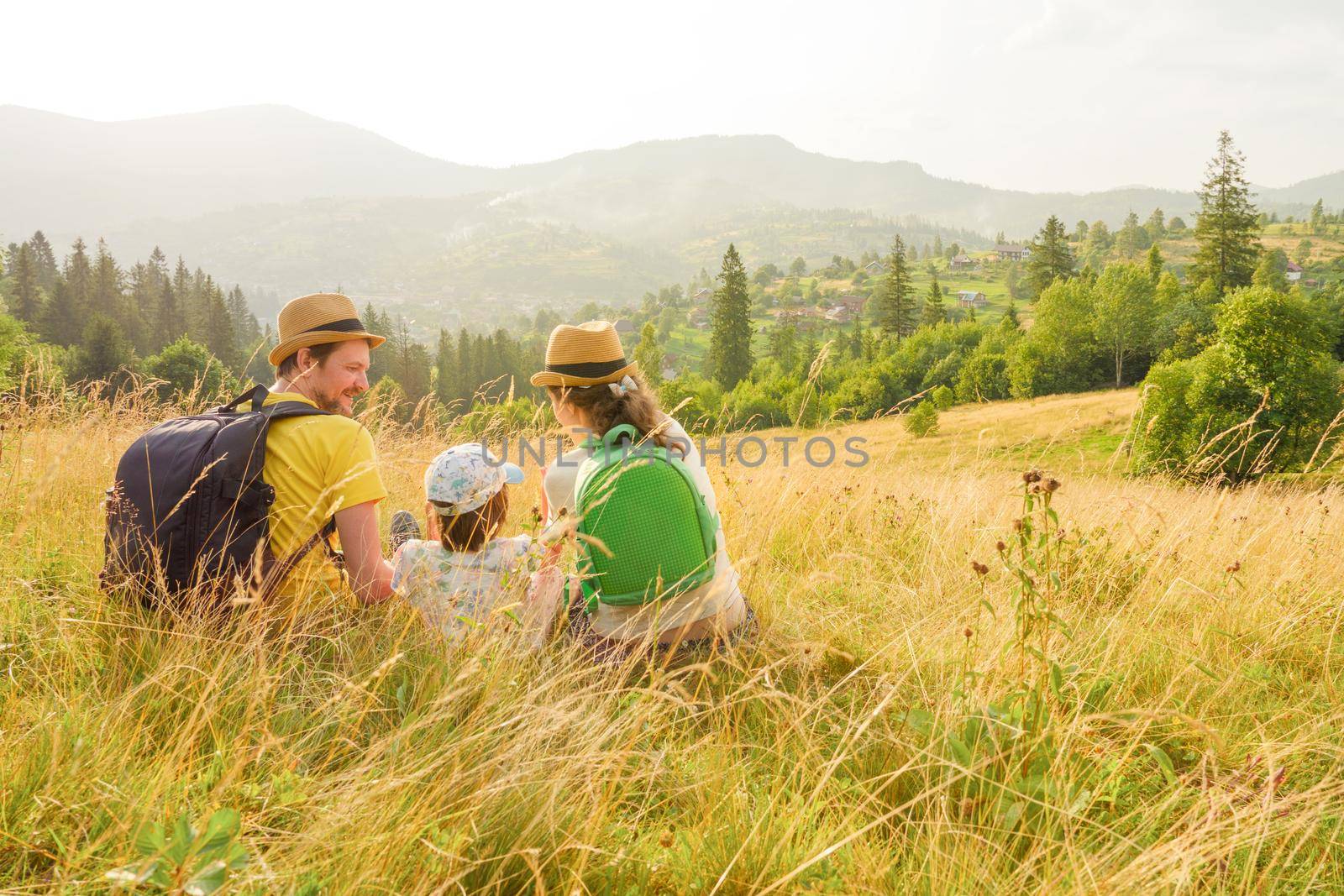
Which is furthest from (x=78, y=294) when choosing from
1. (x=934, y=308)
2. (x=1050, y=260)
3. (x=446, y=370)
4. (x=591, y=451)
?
(x=1050, y=260)

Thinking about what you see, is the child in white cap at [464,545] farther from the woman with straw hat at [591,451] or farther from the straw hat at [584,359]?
the straw hat at [584,359]

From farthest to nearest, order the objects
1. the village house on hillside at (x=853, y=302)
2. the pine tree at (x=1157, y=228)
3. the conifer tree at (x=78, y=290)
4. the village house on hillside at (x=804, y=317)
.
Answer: the village house on hillside at (x=853, y=302)
the pine tree at (x=1157, y=228)
the village house on hillside at (x=804, y=317)
the conifer tree at (x=78, y=290)

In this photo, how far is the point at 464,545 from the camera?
2873mm

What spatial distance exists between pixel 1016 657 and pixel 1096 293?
87759 millimetres

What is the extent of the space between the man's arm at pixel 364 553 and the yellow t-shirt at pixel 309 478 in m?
0.06

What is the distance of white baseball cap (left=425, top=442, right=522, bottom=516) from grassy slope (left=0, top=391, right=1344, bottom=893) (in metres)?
0.47

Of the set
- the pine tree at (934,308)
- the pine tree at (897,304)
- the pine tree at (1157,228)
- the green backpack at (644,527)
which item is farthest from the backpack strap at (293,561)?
A: the pine tree at (1157,228)

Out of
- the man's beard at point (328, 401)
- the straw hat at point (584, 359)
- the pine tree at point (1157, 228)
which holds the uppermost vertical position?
the pine tree at point (1157, 228)

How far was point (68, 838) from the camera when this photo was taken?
4.54 ft

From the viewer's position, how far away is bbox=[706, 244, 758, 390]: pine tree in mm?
68438

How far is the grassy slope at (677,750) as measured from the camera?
146 centimetres

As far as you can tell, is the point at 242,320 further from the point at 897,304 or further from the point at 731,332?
the point at 897,304

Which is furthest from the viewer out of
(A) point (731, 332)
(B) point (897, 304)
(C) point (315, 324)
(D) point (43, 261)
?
(B) point (897, 304)

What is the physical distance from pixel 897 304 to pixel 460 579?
303 feet
